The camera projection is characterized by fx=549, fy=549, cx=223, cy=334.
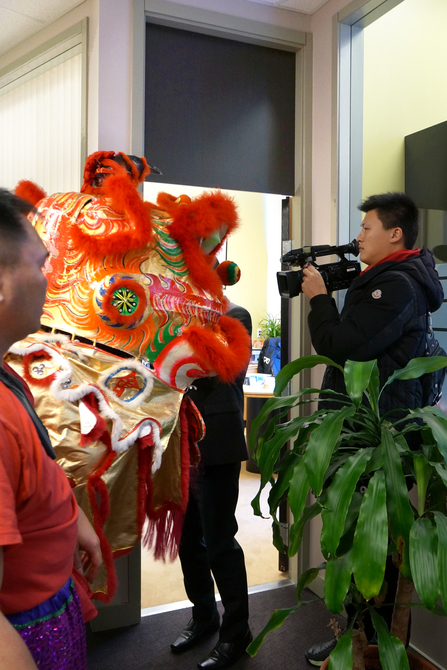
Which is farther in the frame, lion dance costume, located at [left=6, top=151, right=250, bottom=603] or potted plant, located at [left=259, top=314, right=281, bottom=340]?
potted plant, located at [left=259, top=314, right=281, bottom=340]

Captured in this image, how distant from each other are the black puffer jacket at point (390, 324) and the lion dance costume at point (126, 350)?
574 mm

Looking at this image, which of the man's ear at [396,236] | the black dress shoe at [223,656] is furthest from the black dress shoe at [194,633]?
the man's ear at [396,236]

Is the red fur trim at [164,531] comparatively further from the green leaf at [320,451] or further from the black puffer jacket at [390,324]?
the black puffer jacket at [390,324]

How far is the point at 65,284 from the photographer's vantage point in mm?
1144

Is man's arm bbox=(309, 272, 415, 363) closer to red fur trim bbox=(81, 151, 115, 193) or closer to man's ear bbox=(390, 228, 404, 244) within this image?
man's ear bbox=(390, 228, 404, 244)

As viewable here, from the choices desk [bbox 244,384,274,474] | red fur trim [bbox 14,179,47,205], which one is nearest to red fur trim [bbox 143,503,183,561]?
red fur trim [bbox 14,179,47,205]

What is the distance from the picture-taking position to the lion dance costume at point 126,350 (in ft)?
3.41

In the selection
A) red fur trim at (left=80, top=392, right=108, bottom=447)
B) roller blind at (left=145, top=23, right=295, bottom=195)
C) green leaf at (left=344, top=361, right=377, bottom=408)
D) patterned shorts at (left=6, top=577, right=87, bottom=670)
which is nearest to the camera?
patterned shorts at (left=6, top=577, right=87, bottom=670)

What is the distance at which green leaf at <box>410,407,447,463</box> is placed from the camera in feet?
3.91

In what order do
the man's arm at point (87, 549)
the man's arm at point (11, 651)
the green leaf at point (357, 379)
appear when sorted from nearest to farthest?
the man's arm at point (11, 651), the man's arm at point (87, 549), the green leaf at point (357, 379)

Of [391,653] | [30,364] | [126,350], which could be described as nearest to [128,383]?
[126,350]

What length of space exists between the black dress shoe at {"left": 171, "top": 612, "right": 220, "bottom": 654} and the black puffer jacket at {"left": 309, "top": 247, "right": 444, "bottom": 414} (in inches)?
42.7

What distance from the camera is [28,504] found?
0.66 metres

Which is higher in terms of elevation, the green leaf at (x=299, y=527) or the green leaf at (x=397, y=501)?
the green leaf at (x=397, y=501)
